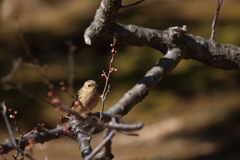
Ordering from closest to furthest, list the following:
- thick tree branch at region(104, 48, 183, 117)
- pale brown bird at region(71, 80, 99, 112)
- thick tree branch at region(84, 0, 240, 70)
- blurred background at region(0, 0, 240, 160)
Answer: thick tree branch at region(104, 48, 183, 117) < thick tree branch at region(84, 0, 240, 70) < pale brown bird at region(71, 80, 99, 112) < blurred background at region(0, 0, 240, 160)

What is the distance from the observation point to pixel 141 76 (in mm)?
8742

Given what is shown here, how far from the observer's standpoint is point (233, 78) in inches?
331

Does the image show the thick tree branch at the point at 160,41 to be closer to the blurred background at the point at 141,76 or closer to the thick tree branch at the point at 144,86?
the thick tree branch at the point at 144,86

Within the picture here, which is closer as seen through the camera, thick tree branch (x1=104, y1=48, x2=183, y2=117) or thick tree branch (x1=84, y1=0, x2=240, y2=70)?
thick tree branch (x1=104, y1=48, x2=183, y2=117)

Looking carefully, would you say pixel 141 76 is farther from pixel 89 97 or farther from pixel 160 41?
pixel 160 41

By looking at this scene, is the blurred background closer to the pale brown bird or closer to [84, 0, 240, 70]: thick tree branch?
the pale brown bird

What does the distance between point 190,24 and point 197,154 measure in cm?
519

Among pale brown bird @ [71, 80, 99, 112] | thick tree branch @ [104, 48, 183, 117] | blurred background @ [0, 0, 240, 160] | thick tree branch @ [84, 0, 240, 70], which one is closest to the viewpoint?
thick tree branch @ [104, 48, 183, 117]

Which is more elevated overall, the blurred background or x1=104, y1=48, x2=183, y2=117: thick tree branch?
the blurred background

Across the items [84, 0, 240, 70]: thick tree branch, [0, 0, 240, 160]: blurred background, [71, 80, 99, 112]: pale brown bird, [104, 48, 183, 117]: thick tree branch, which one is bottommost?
[104, 48, 183, 117]: thick tree branch

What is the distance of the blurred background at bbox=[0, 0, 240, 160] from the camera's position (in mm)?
6879

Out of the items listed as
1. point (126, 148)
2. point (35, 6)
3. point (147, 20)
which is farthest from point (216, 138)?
point (35, 6)

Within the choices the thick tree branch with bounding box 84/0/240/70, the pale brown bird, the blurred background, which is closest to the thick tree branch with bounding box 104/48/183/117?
the thick tree branch with bounding box 84/0/240/70

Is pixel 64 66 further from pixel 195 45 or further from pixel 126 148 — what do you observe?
pixel 195 45
